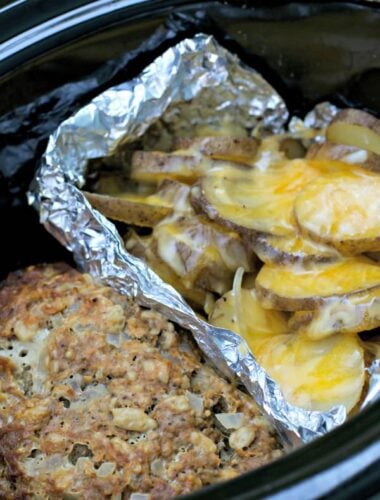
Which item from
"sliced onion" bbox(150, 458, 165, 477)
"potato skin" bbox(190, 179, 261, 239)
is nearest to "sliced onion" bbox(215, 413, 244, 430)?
"sliced onion" bbox(150, 458, 165, 477)

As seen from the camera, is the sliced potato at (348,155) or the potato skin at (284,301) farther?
the sliced potato at (348,155)

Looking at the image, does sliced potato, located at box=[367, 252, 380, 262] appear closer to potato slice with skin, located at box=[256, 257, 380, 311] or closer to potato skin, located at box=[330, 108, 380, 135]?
potato slice with skin, located at box=[256, 257, 380, 311]

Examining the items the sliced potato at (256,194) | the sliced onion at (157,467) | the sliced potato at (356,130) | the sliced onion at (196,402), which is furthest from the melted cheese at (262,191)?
the sliced onion at (157,467)

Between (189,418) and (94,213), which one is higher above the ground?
(94,213)

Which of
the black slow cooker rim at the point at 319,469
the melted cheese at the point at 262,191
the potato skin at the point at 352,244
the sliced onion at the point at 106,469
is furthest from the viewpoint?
the melted cheese at the point at 262,191

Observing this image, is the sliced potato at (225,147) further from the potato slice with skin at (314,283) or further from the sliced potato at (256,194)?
the potato slice with skin at (314,283)

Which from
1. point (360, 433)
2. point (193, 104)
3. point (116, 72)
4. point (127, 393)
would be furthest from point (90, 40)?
point (360, 433)

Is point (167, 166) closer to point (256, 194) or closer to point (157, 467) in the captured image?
point (256, 194)

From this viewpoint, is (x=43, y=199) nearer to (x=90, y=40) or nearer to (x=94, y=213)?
(x=94, y=213)
